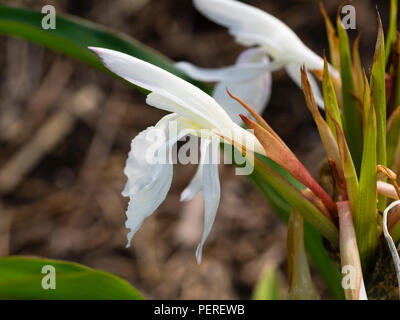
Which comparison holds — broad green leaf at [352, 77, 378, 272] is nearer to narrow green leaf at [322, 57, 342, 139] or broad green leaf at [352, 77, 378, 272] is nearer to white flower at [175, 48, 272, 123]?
narrow green leaf at [322, 57, 342, 139]

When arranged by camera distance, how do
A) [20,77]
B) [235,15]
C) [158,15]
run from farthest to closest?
[158,15] < [20,77] < [235,15]

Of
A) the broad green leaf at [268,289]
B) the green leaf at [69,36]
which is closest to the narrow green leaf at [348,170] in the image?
the green leaf at [69,36]

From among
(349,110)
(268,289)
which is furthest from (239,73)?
(268,289)

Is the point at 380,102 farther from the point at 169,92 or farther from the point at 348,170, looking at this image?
the point at 169,92

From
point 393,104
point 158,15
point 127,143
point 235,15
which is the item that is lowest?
point 393,104

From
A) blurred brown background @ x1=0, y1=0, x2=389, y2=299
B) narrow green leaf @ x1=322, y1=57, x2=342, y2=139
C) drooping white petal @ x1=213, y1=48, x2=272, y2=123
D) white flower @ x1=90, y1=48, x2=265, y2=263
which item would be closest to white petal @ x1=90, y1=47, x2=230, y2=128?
white flower @ x1=90, y1=48, x2=265, y2=263

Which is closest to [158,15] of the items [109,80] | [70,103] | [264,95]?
[109,80]

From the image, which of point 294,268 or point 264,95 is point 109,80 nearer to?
point 264,95
